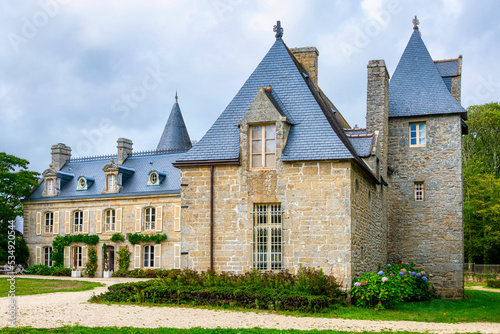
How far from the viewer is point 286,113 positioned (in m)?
16.5

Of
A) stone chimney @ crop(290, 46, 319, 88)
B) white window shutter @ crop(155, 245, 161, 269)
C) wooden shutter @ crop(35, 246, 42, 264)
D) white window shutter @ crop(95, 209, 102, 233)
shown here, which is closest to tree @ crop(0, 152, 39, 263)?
wooden shutter @ crop(35, 246, 42, 264)

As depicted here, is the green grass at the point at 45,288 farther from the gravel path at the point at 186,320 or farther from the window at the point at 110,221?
the window at the point at 110,221

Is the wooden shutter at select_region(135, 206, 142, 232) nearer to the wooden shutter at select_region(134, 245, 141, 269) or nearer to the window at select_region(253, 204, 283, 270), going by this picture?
the wooden shutter at select_region(134, 245, 141, 269)

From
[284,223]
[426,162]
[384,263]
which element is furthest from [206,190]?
[426,162]

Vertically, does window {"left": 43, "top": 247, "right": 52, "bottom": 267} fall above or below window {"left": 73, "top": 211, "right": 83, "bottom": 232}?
below

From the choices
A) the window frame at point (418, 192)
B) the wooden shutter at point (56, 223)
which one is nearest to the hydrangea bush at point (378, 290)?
the window frame at point (418, 192)

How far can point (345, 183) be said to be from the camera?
15117 mm

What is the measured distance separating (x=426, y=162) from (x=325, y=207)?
25.3 ft

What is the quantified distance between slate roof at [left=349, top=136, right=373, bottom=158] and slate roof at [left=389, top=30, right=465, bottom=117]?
390cm

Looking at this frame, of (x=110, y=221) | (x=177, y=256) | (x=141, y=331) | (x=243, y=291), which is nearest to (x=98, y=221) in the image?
(x=110, y=221)

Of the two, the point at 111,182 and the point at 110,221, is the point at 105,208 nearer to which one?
the point at 110,221

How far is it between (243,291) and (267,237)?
2208 mm

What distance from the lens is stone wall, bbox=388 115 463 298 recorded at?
67.8 feet

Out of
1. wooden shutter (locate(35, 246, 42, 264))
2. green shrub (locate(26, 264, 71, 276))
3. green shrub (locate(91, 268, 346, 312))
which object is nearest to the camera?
green shrub (locate(91, 268, 346, 312))
